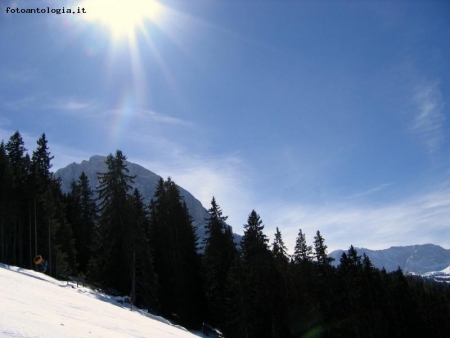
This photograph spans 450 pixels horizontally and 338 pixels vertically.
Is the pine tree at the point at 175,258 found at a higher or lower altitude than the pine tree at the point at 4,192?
lower

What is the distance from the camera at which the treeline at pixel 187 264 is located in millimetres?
34250

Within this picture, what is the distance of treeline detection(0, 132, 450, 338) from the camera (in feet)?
112

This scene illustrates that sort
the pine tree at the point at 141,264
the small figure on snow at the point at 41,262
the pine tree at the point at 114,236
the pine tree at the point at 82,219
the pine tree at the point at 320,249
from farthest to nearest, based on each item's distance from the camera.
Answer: the pine tree at the point at 82,219
the pine tree at the point at 320,249
the pine tree at the point at 114,236
the pine tree at the point at 141,264
the small figure on snow at the point at 41,262

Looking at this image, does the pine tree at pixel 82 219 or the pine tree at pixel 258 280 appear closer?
the pine tree at pixel 258 280

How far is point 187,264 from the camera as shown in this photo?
40.8 meters

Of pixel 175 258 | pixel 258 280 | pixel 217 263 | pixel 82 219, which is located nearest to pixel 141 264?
pixel 175 258

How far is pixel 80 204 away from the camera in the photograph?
58562 millimetres

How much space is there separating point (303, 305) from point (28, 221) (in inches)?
1474

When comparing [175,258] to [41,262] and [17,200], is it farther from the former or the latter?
[17,200]

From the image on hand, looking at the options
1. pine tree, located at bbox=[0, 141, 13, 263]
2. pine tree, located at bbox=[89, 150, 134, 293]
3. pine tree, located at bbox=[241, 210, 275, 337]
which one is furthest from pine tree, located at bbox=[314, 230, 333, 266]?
pine tree, located at bbox=[0, 141, 13, 263]

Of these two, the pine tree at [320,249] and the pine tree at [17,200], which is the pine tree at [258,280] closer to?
the pine tree at [320,249]

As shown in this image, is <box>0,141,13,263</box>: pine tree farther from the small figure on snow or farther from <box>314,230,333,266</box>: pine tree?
<box>314,230,333,266</box>: pine tree

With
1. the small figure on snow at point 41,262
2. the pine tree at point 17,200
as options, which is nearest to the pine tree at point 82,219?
the pine tree at point 17,200

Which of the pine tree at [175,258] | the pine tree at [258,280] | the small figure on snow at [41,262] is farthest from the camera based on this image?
the pine tree at [175,258]
